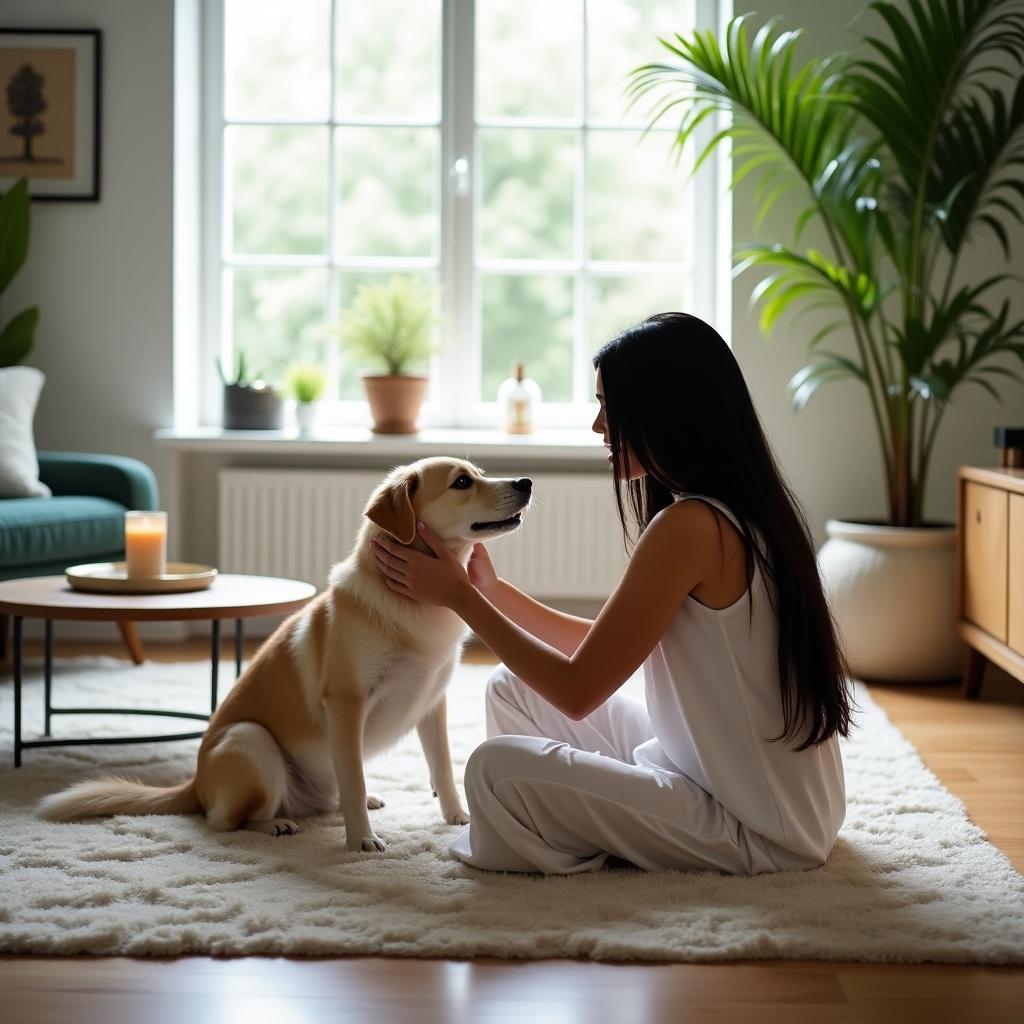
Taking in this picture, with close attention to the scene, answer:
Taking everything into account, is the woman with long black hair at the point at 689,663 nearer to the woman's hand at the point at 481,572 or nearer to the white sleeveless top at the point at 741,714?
the white sleeveless top at the point at 741,714

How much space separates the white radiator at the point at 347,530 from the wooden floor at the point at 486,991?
2683mm

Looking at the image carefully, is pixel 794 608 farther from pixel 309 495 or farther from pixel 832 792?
pixel 309 495

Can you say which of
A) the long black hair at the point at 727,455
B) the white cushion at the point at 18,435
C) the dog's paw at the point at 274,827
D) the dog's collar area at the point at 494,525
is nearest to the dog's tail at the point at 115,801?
the dog's paw at the point at 274,827

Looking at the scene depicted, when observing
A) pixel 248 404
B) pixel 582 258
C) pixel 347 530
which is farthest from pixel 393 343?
pixel 582 258

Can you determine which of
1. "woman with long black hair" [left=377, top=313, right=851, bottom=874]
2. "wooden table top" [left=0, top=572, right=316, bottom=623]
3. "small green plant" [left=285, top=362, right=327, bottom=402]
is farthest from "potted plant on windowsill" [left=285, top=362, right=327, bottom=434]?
"woman with long black hair" [left=377, top=313, right=851, bottom=874]

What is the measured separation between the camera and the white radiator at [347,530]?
4.34 m

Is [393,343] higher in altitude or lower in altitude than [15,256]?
lower

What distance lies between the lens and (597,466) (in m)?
4.43

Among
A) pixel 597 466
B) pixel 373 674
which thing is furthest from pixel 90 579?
pixel 597 466

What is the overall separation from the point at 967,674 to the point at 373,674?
2089mm

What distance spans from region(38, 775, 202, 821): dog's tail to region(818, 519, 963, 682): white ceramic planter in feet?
6.68

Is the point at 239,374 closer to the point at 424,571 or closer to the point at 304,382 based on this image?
the point at 304,382

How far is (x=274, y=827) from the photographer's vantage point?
225 centimetres

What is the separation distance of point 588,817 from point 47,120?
11.2ft
